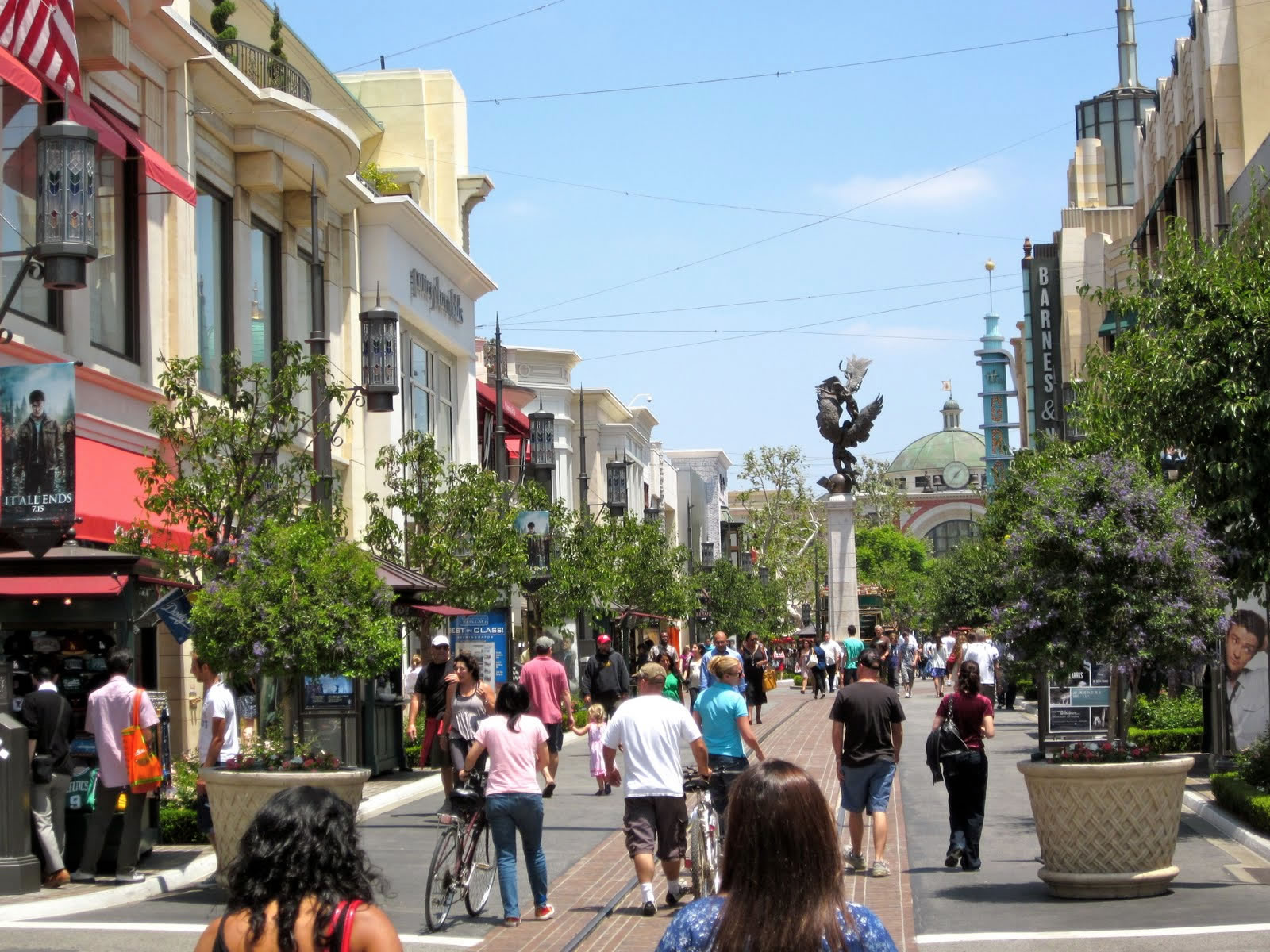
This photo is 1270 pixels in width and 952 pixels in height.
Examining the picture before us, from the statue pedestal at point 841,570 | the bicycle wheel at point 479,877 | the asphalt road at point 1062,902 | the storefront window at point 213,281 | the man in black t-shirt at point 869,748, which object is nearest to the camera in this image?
the asphalt road at point 1062,902

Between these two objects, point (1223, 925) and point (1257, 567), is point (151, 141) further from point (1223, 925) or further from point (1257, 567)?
point (1223, 925)

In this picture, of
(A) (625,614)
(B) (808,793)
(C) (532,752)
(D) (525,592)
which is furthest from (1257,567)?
(A) (625,614)

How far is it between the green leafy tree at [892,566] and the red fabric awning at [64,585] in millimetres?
105509

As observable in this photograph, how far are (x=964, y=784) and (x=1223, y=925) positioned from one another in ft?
9.41

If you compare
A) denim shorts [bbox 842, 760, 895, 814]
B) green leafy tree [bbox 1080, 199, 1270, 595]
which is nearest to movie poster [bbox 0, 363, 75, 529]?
denim shorts [bbox 842, 760, 895, 814]

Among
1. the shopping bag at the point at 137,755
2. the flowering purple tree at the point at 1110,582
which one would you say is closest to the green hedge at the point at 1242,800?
the flowering purple tree at the point at 1110,582

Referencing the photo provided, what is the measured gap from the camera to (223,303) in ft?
78.9

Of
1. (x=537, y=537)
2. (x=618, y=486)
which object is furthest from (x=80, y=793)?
(x=618, y=486)

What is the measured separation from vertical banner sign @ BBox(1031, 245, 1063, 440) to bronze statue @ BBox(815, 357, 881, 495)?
270 inches

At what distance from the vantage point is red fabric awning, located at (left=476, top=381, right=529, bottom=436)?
42.7 m

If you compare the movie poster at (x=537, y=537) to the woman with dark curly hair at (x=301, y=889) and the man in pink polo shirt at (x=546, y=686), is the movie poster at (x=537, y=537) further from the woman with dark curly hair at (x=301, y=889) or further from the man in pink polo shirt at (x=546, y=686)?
the woman with dark curly hair at (x=301, y=889)

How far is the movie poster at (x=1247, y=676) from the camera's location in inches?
699

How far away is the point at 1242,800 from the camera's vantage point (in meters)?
15.0

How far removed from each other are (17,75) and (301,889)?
41.1 feet
